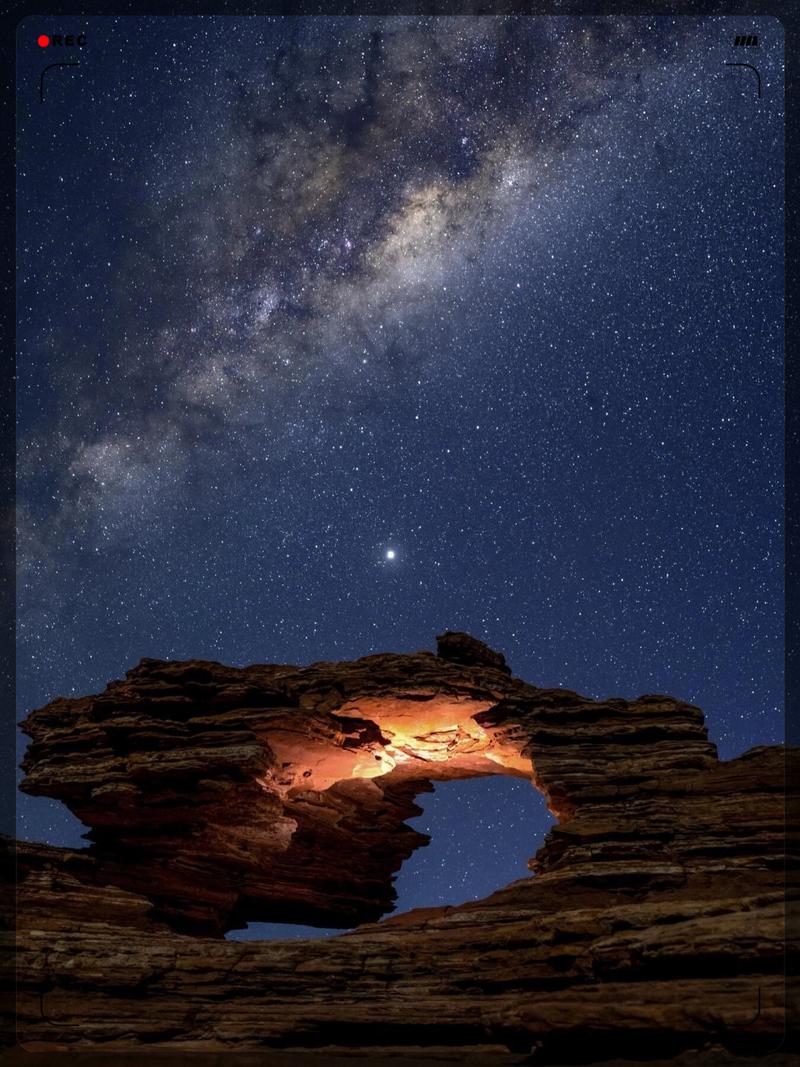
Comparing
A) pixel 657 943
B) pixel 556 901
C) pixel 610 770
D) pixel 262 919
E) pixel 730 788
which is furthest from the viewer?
pixel 262 919

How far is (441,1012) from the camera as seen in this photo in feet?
63.6

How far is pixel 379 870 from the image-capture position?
115 feet

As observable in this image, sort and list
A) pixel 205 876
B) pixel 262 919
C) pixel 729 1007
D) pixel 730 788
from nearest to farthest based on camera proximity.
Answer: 1. pixel 729 1007
2. pixel 730 788
3. pixel 205 876
4. pixel 262 919

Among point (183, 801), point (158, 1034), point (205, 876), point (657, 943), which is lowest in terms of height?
point (158, 1034)

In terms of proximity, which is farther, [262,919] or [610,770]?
[262,919]

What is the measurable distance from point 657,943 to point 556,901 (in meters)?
4.03

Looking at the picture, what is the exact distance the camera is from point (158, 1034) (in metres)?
19.6

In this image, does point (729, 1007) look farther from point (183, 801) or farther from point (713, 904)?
point (183, 801)

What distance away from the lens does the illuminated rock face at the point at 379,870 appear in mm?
18688

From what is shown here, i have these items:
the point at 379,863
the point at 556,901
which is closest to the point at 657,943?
the point at 556,901

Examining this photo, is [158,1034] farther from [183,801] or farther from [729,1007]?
[729,1007]

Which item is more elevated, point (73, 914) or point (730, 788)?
point (730, 788)

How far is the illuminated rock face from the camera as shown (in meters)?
18.7

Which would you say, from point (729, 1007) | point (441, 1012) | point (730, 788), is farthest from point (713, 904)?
point (441, 1012)
